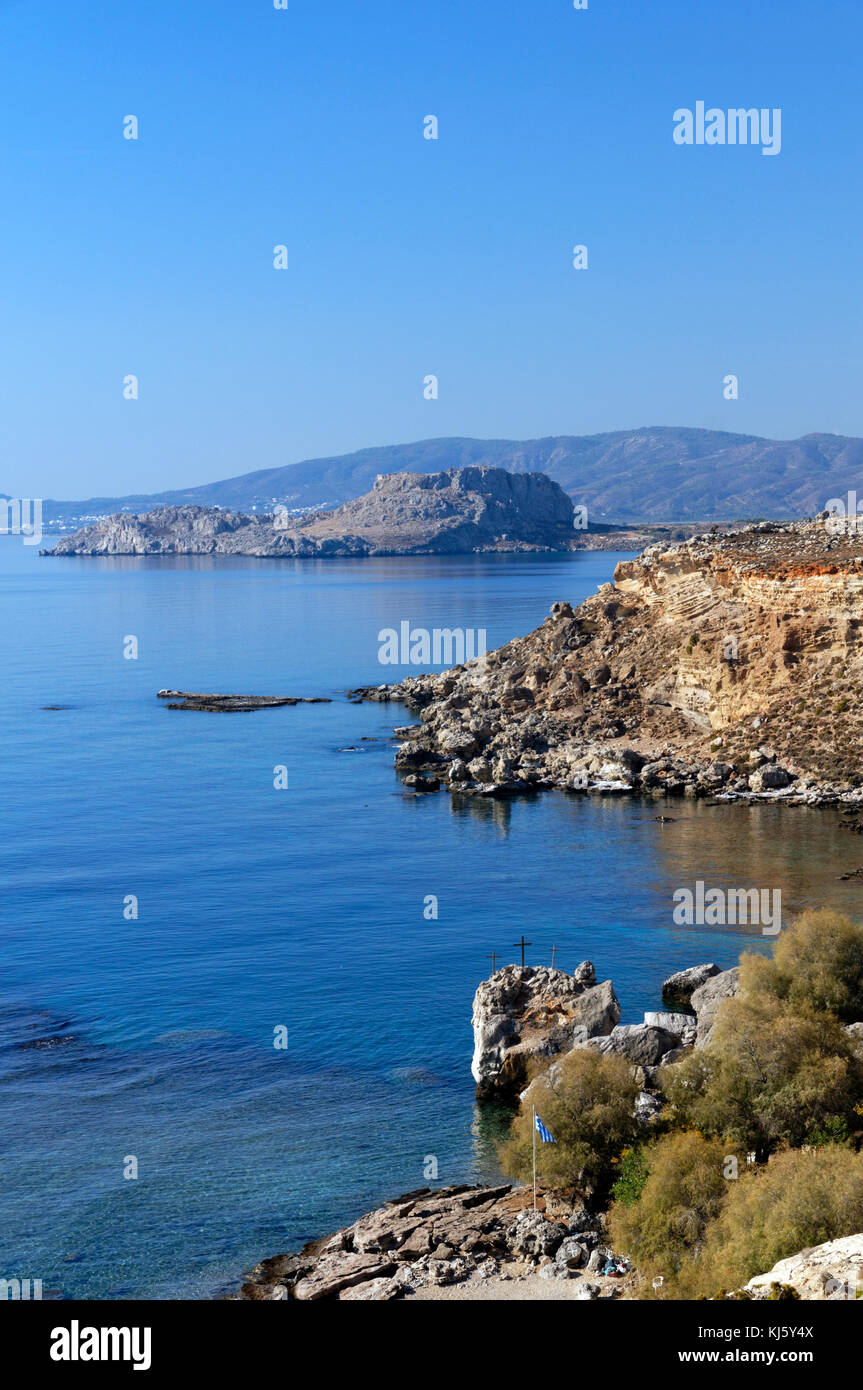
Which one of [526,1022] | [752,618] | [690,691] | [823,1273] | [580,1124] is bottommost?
[526,1022]

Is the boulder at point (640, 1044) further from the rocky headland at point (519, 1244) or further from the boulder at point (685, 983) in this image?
the boulder at point (685, 983)

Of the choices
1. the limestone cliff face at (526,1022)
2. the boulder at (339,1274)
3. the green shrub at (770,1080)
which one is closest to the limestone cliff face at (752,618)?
the limestone cliff face at (526,1022)

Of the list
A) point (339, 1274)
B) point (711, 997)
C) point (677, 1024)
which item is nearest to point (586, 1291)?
point (339, 1274)

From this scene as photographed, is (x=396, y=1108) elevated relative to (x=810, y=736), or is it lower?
lower

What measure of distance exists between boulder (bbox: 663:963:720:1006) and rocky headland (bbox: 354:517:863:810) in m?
26.2

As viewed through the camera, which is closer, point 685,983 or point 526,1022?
point 526,1022

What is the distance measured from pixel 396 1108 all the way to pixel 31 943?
727 inches

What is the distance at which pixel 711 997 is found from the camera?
3152cm

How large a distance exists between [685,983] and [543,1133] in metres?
13.3

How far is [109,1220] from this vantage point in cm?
2541

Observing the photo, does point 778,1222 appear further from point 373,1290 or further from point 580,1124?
point 373,1290
